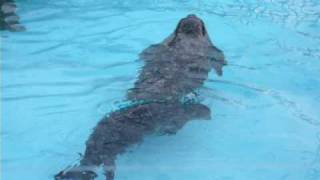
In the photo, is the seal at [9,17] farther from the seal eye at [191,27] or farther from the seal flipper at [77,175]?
the seal flipper at [77,175]

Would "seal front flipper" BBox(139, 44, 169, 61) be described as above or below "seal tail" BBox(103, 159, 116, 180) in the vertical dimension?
above

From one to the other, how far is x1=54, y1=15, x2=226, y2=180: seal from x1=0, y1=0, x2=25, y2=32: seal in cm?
201

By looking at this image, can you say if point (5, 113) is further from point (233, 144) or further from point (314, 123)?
point (314, 123)

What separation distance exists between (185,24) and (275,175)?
238cm

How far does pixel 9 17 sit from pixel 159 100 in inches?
145

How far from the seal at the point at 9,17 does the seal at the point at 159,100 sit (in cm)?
201

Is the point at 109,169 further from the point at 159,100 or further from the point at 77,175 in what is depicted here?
the point at 159,100

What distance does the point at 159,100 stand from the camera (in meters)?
5.42

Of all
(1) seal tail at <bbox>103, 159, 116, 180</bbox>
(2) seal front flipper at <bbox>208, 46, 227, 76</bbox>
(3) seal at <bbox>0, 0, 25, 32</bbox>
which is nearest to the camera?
(1) seal tail at <bbox>103, 159, 116, 180</bbox>

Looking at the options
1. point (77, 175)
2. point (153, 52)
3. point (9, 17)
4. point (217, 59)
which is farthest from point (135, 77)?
point (9, 17)

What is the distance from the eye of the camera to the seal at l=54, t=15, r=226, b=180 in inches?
186

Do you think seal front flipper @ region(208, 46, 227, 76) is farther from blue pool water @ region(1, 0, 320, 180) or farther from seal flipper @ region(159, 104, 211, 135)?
seal flipper @ region(159, 104, 211, 135)

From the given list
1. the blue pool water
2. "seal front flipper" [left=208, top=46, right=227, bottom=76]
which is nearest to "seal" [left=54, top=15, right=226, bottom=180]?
"seal front flipper" [left=208, top=46, right=227, bottom=76]

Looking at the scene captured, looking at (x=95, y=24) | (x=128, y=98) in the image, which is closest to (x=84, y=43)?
(x=95, y=24)
